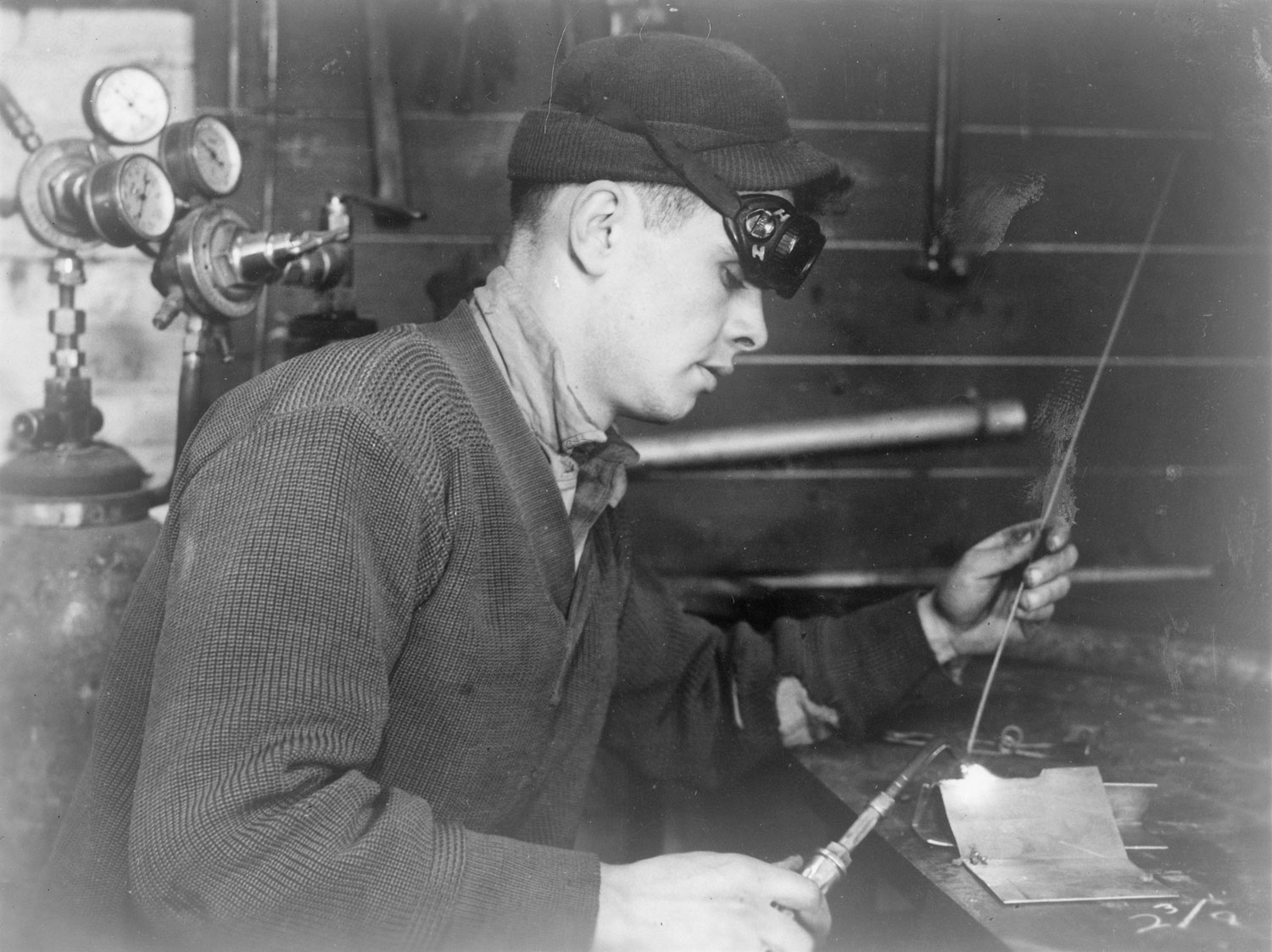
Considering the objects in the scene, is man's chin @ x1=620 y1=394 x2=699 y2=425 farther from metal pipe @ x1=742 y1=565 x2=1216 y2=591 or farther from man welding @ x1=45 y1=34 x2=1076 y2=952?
metal pipe @ x1=742 y1=565 x2=1216 y2=591

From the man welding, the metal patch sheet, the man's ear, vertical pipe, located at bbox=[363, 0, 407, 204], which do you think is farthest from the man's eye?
vertical pipe, located at bbox=[363, 0, 407, 204]

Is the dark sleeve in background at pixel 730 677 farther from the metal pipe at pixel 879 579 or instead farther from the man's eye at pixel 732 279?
the metal pipe at pixel 879 579

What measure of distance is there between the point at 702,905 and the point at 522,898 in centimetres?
17

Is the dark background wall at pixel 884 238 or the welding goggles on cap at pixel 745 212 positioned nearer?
the welding goggles on cap at pixel 745 212

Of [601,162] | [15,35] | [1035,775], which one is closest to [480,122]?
[15,35]

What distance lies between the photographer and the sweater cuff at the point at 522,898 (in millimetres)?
922

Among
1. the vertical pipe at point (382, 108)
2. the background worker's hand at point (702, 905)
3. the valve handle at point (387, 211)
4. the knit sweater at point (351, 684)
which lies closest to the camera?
the knit sweater at point (351, 684)

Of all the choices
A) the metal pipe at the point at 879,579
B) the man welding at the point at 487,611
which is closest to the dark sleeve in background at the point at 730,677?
the man welding at the point at 487,611

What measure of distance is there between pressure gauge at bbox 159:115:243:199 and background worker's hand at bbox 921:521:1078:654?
137cm

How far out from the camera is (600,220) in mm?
1236

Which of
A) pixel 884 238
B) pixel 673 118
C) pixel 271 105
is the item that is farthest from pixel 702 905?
pixel 271 105

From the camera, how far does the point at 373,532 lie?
3.14 ft

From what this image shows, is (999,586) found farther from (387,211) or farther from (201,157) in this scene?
(201,157)

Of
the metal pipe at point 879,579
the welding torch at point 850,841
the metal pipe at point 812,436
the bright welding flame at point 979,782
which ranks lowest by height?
the metal pipe at point 879,579
